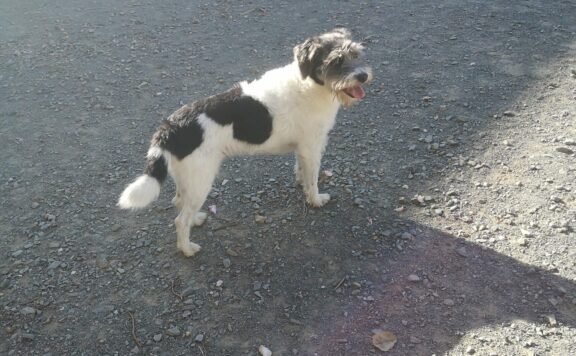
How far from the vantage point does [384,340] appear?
3.28m

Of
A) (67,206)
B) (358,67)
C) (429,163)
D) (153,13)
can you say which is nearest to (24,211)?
(67,206)

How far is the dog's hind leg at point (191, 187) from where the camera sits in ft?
12.0

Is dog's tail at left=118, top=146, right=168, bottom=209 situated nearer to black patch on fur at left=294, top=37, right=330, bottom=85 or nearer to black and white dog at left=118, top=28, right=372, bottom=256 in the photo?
black and white dog at left=118, top=28, right=372, bottom=256

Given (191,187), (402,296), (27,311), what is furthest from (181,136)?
(402,296)

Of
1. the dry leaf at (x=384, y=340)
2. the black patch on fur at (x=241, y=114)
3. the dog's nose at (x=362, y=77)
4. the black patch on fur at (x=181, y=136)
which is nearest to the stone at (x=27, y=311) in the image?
the black patch on fur at (x=181, y=136)

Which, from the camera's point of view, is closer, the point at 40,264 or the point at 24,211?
the point at 40,264

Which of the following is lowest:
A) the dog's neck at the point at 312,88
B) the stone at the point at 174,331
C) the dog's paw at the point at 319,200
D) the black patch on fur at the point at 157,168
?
the stone at the point at 174,331

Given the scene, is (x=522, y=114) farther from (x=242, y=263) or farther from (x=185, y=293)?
(x=185, y=293)

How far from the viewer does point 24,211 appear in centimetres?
462

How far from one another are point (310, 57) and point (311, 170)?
102cm

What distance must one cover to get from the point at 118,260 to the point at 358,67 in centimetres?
255

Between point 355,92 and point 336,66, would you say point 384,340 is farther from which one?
point 336,66

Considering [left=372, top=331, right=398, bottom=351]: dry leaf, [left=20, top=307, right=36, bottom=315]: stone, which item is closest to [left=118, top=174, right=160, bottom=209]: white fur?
[left=20, top=307, right=36, bottom=315]: stone

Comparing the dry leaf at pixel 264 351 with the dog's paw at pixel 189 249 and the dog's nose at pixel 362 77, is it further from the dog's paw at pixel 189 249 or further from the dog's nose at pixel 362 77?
the dog's nose at pixel 362 77
